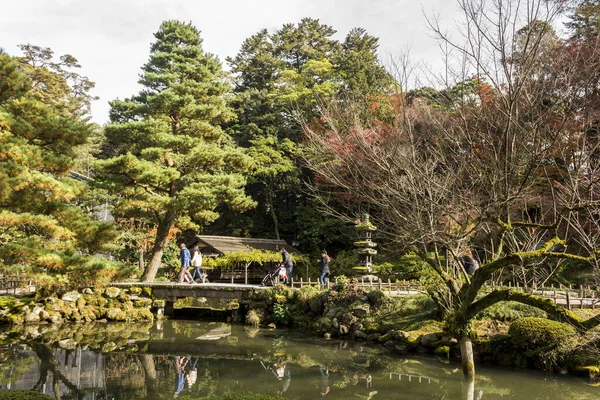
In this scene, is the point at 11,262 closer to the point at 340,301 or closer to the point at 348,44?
the point at 340,301

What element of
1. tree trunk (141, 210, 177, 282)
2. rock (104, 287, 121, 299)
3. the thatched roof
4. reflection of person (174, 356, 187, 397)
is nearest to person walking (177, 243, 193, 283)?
tree trunk (141, 210, 177, 282)

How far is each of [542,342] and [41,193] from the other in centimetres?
1403

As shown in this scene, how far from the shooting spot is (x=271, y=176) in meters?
31.3

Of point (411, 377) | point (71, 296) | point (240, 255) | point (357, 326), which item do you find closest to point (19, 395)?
point (411, 377)

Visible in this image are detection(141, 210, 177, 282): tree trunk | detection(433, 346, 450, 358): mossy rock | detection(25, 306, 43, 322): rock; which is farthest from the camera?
detection(141, 210, 177, 282): tree trunk

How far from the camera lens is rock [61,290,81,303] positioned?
16.4m

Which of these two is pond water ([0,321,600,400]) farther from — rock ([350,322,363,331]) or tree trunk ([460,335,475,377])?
rock ([350,322,363,331])

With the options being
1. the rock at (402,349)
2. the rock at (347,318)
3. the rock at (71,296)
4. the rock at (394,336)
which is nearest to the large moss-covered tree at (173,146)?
the rock at (71,296)

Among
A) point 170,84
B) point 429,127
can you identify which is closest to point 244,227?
point 170,84

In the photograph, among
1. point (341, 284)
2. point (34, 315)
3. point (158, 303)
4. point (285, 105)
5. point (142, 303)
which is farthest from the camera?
point (285, 105)

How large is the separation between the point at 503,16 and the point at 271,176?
83.9 ft

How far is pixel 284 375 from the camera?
9.59 m

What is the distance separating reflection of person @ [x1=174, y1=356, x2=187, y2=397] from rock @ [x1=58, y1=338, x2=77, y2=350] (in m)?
3.22

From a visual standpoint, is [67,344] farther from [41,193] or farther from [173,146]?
[173,146]
